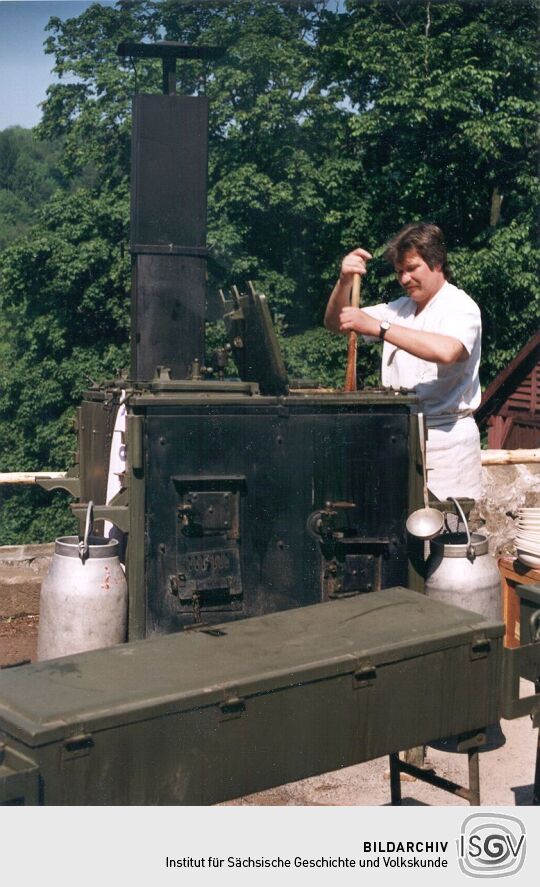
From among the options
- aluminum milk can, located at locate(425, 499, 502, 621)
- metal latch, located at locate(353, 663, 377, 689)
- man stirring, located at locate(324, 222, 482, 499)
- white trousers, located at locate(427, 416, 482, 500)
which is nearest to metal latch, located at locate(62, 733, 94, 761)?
metal latch, located at locate(353, 663, 377, 689)

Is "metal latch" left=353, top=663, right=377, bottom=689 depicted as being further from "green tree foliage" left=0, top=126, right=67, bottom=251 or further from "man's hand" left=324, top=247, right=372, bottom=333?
"green tree foliage" left=0, top=126, right=67, bottom=251

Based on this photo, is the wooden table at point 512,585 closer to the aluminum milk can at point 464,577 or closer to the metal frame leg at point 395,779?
the aluminum milk can at point 464,577

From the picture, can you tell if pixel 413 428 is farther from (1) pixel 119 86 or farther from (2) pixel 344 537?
(1) pixel 119 86

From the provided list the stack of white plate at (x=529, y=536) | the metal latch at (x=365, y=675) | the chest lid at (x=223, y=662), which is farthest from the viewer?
the stack of white plate at (x=529, y=536)

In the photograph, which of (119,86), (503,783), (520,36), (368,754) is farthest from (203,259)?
(520,36)

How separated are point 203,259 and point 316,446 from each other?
3.68 metres

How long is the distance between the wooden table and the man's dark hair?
1818 millimetres

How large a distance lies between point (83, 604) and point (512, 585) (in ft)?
9.45

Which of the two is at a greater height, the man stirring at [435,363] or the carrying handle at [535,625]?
the man stirring at [435,363]

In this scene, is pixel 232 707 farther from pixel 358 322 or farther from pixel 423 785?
pixel 358 322

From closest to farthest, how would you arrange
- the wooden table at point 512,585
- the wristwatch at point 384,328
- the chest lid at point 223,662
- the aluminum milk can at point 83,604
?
the chest lid at point 223,662 → the aluminum milk can at point 83,604 → the wristwatch at point 384,328 → the wooden table at point 512,585

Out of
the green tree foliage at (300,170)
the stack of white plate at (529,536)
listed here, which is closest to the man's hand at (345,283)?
the stack of white plate at (529,536)

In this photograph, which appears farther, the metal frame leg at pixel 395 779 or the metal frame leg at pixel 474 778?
the metal frame leg at pixel 395 779

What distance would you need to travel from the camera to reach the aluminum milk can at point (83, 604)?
169 inches
